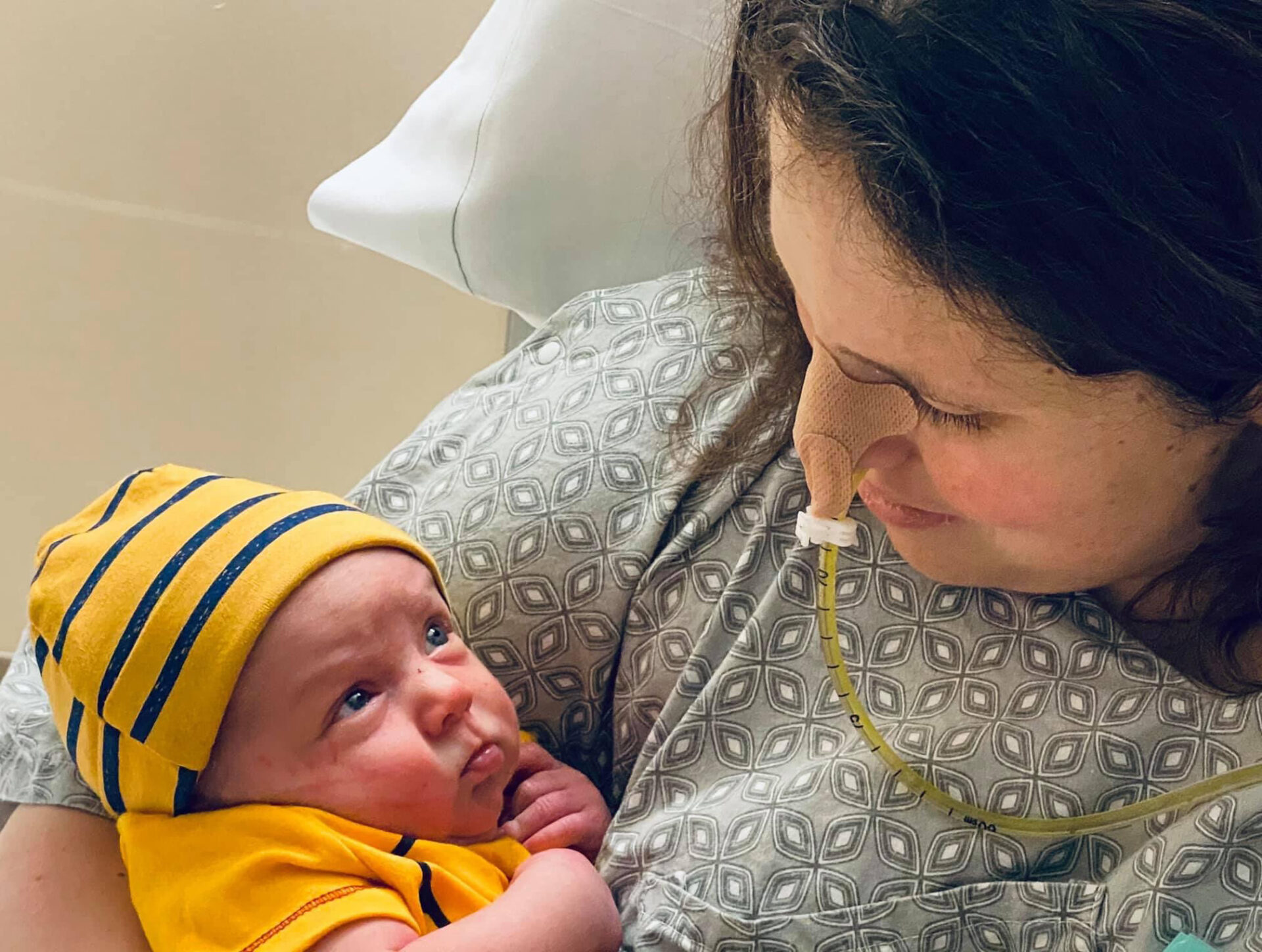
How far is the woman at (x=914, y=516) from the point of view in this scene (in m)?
0.58

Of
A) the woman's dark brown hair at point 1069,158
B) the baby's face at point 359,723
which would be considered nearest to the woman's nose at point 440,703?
the baby's face at point 359,723

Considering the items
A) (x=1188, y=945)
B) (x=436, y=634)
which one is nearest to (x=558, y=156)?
(x=436, y=634)

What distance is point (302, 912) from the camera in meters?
0.88

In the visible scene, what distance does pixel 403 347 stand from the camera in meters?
2.19

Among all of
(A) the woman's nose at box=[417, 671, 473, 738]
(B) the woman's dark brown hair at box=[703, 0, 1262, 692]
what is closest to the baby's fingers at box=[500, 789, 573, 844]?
(A) the woman's nose at box=[417, 671, 473, 738]

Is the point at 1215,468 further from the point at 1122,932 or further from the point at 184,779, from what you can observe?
the point at 184,779

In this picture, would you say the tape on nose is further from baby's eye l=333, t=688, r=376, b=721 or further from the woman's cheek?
baby's eye l=333, t=688, r=376, b=721

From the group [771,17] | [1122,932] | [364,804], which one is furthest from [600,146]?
[1122,932]

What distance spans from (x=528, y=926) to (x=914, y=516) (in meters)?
0.39

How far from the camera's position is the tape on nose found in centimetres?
74

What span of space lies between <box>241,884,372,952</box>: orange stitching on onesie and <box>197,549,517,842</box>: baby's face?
6 centimetres

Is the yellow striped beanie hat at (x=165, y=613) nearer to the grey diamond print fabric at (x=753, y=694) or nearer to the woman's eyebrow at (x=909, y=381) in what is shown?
the grey diamond print fabric at (x=753, y=694)

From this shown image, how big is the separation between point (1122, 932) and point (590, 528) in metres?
0.50

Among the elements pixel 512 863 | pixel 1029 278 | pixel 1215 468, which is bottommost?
pixel 512 863
